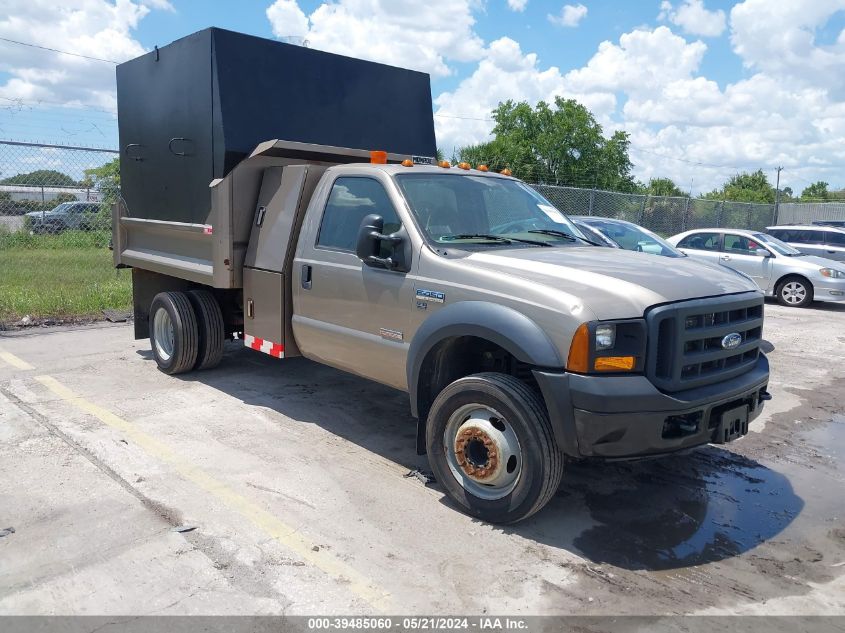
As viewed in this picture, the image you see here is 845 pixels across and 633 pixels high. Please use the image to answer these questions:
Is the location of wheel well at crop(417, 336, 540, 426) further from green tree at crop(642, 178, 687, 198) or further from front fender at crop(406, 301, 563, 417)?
green tree at crop(642, 178, 687, 198)

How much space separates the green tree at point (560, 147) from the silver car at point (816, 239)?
1940 cm

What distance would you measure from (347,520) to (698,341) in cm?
226

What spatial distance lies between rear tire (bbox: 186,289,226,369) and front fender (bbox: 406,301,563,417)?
10.4 ft

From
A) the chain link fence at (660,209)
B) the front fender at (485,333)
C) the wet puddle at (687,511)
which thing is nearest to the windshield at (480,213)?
the front fender at (485,333)

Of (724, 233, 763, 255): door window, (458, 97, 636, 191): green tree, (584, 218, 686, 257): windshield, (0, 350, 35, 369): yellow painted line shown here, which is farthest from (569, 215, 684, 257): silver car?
(458, 97, 636, 191): green tree

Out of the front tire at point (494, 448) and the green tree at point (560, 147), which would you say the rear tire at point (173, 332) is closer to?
the front tire at point (494, 448)

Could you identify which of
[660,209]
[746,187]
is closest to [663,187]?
[746,187]

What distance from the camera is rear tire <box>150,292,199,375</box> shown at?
7078 millimetres

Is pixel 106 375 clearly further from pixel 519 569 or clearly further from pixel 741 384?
pixel 741 384

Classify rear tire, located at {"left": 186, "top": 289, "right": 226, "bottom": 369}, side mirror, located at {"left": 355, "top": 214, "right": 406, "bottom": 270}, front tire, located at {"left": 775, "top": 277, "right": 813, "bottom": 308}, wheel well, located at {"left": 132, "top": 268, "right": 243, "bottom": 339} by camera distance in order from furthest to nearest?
front tire, located at {"left": 775, "top": 277, "right": 813, "bottom": 308} < wheel well, located at {"left": 132, "top": 268, "right": 243, "bottom": 339} < rear tire, located at {"left": 186, "top": 289, "right": 226, "bottom": 369} < side mirror, located at {"left": 355, "top": 214, "right": 406, "bottom": 270}

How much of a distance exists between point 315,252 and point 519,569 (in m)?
2.90

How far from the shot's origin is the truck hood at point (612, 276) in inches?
153

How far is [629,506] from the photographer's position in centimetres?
462

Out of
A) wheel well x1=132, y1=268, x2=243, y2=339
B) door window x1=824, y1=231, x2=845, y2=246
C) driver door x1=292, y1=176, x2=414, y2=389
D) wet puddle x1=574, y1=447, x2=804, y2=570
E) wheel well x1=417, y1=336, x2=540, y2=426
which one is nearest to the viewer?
wet puddle x1=574, y1=447, x2=804, y2=570
